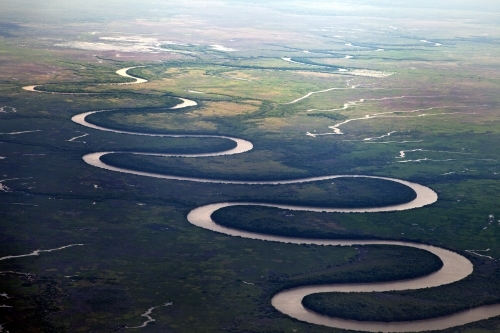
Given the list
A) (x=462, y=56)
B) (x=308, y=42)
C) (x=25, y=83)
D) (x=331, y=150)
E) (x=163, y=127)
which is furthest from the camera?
(x=308, y=42)

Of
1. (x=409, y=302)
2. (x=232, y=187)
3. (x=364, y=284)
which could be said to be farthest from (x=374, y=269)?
(x=232, y=187)

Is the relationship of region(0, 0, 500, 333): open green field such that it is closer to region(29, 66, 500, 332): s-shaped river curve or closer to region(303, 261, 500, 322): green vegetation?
region(303, 261, 500, 322): green vegetation

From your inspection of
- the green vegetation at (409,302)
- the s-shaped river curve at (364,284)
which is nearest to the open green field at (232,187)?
the green vegetation at (409,302)

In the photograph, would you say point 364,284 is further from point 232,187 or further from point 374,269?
point 232,187

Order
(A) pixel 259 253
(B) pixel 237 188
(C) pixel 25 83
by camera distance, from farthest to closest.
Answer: (C) pixel 25 83 < (B) pixel 237 188 < (A) pixel 259 253

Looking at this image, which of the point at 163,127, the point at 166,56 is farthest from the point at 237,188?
the point at 166,56

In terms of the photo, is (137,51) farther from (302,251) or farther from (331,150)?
(302,251)

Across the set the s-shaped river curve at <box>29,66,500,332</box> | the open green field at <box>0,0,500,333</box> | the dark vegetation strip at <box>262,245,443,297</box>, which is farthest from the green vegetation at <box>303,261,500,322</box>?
the dark vegetation strip at <box>262,245,443,297</box>

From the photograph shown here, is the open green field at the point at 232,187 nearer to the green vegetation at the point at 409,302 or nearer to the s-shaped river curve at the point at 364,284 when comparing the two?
the green vegetation at the point at 409,302
